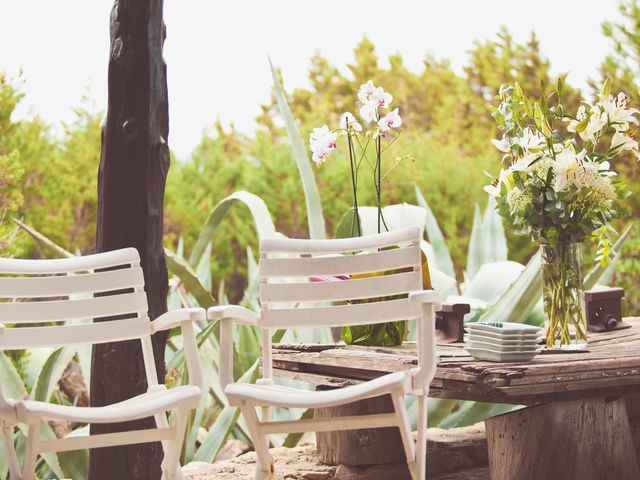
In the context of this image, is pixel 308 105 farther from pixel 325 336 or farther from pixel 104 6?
pixel 325 336

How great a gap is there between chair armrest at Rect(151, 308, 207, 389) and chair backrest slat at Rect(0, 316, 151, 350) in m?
Result: 0.19

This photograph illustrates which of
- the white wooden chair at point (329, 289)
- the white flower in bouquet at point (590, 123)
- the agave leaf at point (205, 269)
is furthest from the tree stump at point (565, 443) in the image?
the agave leaf at point (205, 269)

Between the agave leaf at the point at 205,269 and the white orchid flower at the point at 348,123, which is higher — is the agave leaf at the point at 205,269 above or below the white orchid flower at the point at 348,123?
below

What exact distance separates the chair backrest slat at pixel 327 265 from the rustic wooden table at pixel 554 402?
26 cm

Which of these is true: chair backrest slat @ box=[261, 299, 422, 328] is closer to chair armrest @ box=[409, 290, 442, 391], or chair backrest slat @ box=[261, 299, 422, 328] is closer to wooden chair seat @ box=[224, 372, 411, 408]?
chair armrest @ box=[409, 290, 442, 391]

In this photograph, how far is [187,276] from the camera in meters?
3.54

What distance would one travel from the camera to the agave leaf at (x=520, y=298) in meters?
3.49

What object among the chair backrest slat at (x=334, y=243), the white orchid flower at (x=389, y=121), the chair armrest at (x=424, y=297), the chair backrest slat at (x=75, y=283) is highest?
the white orchid flower at (x=389, y=121)

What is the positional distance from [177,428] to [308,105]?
7.83m

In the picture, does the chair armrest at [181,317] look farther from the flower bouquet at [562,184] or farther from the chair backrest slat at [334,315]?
the flower bouquet at [562,184]

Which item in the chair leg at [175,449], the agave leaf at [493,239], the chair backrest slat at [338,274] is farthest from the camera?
the agave leaf at [493,239]

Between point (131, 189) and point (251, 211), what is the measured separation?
0.79 m

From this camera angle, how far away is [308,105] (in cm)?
988

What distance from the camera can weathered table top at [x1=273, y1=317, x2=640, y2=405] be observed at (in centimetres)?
240
